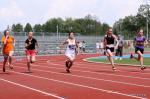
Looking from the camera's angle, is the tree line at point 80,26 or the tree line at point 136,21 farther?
the tree line at point 80,26

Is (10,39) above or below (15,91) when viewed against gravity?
above

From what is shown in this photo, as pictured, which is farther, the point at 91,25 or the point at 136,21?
the point at 91,25

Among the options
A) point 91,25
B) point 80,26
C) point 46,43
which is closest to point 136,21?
point 91,25

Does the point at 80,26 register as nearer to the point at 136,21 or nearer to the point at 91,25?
the point at 91,25

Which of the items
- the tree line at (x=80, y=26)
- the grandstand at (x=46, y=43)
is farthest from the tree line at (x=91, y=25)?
the grandstand at (x=46, y=43)

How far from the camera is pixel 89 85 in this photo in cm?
1365

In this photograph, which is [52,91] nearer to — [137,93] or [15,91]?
[15,91]

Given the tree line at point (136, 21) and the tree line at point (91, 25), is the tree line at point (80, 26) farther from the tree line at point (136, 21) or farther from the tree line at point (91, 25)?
the tree line at point (136, 21)

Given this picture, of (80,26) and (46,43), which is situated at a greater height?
(80,26)

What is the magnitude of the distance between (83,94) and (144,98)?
1679 millimetres

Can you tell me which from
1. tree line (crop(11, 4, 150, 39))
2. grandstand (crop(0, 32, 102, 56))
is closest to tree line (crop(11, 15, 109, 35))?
tree line (crop(11, 4, 150, 39))

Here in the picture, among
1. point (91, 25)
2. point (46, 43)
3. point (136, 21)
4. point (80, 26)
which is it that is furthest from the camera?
point (80, 26)

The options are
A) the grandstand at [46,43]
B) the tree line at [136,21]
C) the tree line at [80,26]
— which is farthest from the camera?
the tree line at [80,26]

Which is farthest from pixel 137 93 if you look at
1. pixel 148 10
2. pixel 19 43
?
pixel 148 10
